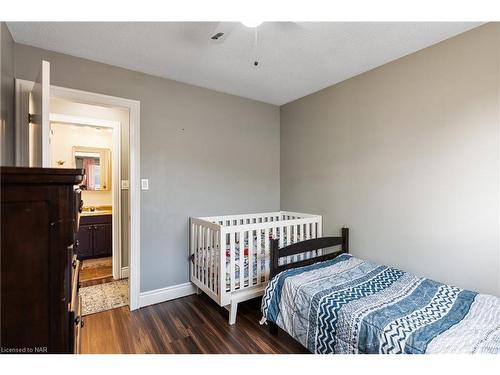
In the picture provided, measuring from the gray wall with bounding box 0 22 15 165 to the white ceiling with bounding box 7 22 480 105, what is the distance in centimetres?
14

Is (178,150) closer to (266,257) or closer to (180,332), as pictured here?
(266,257)

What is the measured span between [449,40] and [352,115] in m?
0.90

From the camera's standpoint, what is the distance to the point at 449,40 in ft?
6.15

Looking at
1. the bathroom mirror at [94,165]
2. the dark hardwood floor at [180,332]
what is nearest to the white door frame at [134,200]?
the dark hardwood floor at [180,332]

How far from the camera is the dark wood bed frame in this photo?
2.22 metres

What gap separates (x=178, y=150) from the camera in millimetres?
2719

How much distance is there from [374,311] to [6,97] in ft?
9.15

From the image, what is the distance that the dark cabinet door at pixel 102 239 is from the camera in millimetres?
4035

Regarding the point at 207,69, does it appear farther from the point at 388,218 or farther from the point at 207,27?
the point at 388,218

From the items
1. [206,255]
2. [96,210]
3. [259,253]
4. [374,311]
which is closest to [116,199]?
[96,210]

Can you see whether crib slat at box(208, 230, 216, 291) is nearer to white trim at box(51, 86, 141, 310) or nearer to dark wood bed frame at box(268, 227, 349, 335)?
dark wood bed frame at box(268, 227, 349, 335)

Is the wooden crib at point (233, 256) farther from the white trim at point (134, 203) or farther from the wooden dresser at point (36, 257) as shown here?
the wooden dresser at point (36, 257)

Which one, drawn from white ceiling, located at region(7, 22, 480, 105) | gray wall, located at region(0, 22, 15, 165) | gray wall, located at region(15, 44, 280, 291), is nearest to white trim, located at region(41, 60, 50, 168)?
gray wall, located at region(0, 22, 15, 165)
